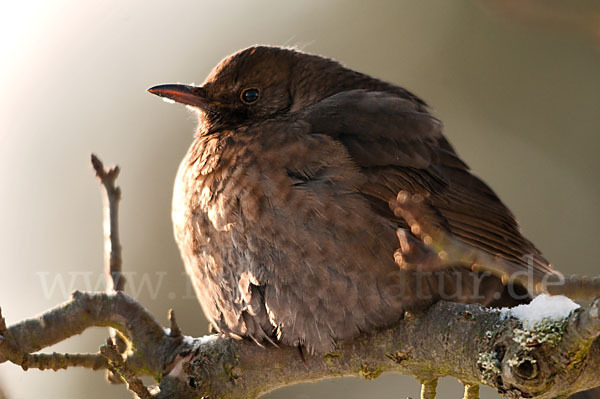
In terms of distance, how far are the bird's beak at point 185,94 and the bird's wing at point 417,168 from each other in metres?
0.67

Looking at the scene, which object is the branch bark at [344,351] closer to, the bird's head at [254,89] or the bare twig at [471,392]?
the bare twig at [471,392]

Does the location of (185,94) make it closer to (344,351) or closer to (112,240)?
(112,240)

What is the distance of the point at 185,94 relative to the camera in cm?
436

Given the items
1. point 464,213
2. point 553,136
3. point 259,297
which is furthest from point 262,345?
point 553,136

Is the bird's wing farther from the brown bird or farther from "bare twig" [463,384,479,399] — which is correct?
"bare twig" [463,384,479,399]

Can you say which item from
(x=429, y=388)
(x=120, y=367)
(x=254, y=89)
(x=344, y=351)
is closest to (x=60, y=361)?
(x=120, y=367)

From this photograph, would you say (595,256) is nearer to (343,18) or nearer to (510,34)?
(510,34)

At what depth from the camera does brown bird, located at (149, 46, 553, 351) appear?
11.2 ft

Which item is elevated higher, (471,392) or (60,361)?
(60,361)

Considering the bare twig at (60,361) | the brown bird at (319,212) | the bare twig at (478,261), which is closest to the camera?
the bare twig at (478,261)

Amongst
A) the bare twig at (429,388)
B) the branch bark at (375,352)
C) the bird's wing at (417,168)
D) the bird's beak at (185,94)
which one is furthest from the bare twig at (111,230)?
the bare twig at (429,388)

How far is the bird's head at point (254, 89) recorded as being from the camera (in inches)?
168

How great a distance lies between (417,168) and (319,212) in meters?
0.72

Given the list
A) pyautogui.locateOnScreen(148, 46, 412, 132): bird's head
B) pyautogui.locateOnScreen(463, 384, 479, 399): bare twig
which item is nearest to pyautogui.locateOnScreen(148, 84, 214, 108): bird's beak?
pyautogui.locateOnScreen(148, 46, 412, 132): bird's head
